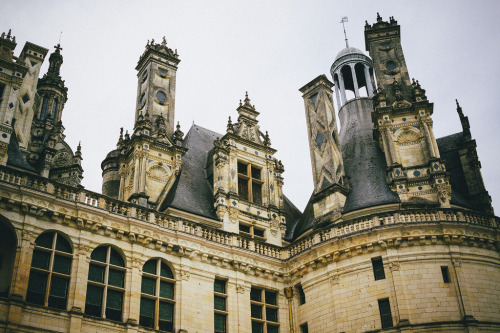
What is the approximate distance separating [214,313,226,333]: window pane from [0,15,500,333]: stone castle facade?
41 mm

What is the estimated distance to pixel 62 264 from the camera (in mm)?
17062

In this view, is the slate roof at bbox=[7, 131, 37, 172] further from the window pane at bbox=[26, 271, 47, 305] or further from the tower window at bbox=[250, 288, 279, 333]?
the tower window at bbox=[250, 288, 279, 333]

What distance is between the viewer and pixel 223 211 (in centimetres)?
2277

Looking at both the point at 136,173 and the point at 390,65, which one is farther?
the point at 390,65

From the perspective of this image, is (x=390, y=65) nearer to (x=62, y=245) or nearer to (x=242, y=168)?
(x=242, y=168)

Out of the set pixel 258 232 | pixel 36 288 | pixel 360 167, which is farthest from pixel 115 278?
pixel 360 167

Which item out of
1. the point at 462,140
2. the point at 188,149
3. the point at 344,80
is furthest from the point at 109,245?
the point at 344,80

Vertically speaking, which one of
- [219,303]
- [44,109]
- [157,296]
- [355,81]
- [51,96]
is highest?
[355,81]

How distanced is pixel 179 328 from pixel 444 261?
936cm

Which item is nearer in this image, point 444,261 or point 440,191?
point 444,261

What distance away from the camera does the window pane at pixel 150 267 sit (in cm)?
1888

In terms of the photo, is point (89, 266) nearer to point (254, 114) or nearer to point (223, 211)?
point (223, 211)

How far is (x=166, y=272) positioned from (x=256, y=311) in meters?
4.01

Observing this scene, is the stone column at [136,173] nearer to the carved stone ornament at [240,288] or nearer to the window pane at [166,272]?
the window pane at [166,272]
